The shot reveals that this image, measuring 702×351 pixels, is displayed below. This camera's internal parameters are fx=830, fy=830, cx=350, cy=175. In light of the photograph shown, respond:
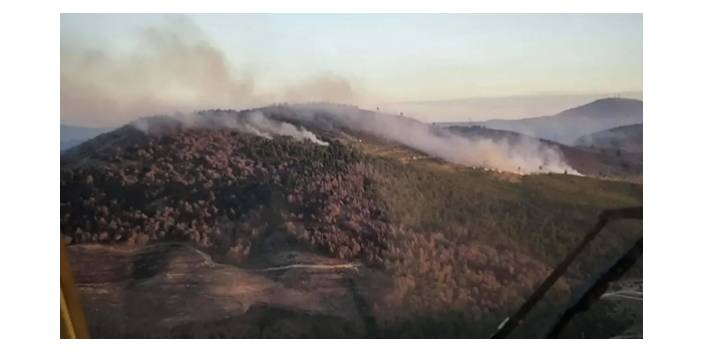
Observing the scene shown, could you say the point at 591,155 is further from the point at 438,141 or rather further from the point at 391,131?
the point at 391,131

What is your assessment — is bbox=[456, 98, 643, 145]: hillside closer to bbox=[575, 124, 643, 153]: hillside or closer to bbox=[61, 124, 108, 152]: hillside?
bbox=[575, 124, 643, 153]: hillside

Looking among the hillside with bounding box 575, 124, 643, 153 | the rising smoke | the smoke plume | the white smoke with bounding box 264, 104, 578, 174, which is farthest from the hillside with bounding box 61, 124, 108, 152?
Answer: the hillside with bounding box 575, 124, 643, 153

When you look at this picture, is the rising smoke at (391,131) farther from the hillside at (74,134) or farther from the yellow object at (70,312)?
the yellow object at (70,312)

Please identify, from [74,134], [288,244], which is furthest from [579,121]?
[74,134]
